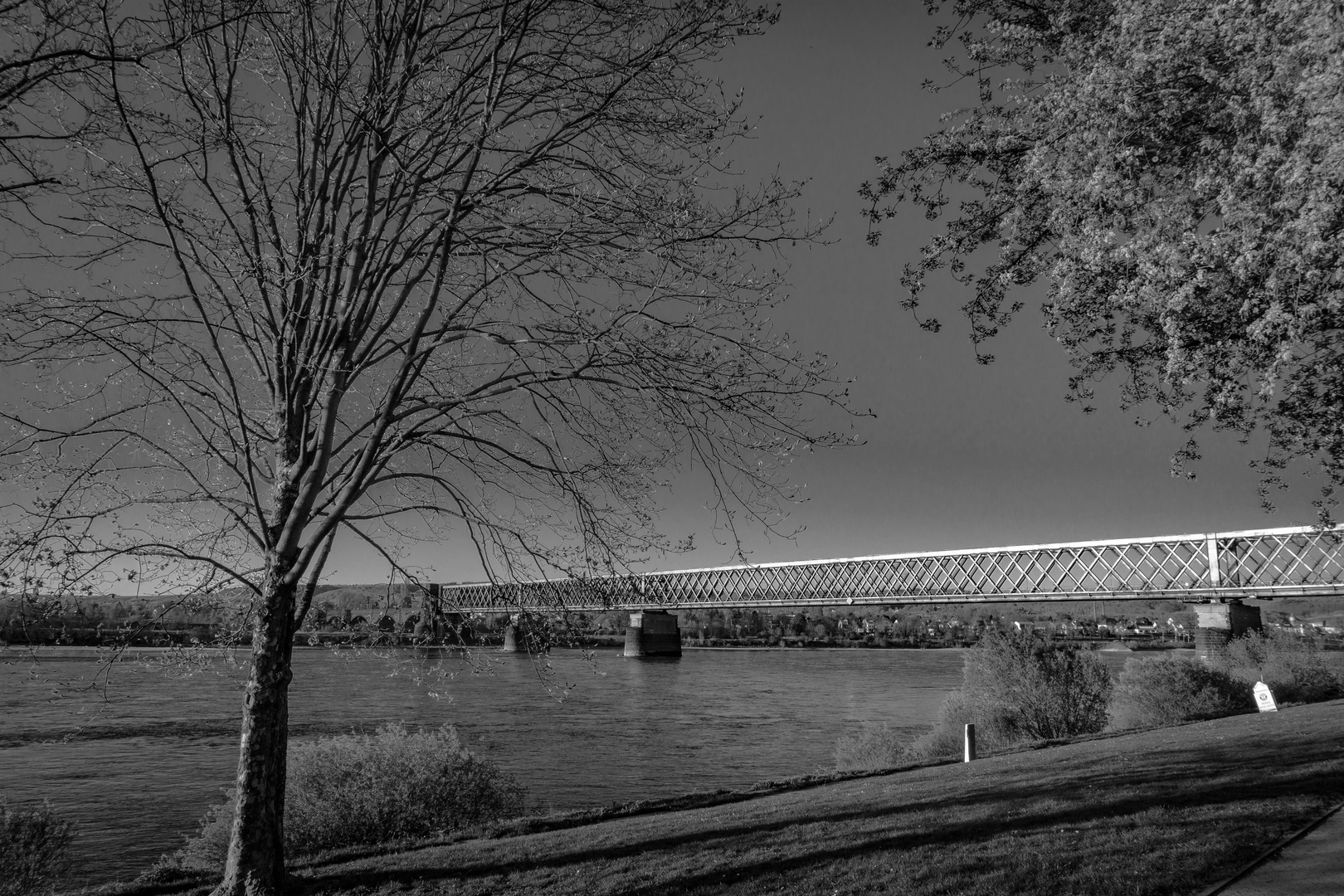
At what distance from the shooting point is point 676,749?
3173 centimetres

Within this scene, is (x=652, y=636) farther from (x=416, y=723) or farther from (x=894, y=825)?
(x=894, y=825)

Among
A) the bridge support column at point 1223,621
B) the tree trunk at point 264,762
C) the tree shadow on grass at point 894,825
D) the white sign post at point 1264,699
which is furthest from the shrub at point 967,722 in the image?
the bridge support column at point 1223,621

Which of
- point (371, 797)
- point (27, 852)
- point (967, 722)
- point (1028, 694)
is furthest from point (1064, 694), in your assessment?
point (27, 852)

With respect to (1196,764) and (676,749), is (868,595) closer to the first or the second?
(676,749)

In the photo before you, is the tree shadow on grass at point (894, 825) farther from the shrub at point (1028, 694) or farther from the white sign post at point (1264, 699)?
the shrub at point (1028, 694)


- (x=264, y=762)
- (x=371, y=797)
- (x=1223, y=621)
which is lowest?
(x=371, y=797)

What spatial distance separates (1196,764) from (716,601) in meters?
106

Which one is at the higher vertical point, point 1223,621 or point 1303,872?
point 1303,872

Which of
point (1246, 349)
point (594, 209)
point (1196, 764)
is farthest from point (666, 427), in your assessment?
point (1196, 764)

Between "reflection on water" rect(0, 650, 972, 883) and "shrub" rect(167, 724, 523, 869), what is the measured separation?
1.89 m

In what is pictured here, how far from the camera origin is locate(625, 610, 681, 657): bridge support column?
401ft

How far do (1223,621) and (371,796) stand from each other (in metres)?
63.6

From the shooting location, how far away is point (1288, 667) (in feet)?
127

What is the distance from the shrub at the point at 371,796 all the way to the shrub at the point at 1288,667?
31324 mm
